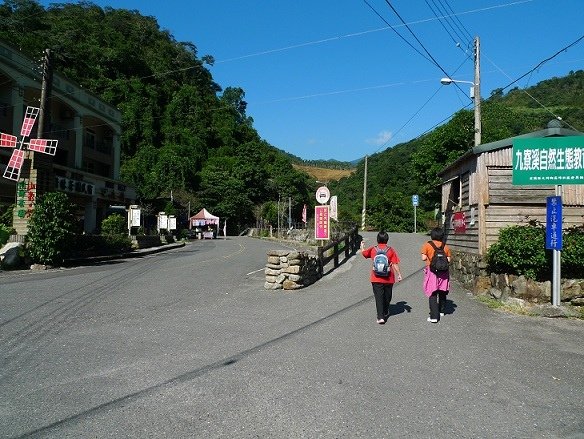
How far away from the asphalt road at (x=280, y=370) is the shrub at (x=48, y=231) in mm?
7889

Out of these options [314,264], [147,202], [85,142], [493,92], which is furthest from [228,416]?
[147,202]

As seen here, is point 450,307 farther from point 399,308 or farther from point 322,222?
point 322,222

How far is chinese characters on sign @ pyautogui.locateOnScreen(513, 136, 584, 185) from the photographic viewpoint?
31.0 feet

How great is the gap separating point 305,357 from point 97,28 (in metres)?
76.4

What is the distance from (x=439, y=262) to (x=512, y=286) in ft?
7.76

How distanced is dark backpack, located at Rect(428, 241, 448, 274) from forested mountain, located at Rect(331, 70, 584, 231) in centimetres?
632

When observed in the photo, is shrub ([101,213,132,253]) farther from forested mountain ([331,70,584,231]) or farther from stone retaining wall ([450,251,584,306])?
stone retaining wall ([450,251,584,306])

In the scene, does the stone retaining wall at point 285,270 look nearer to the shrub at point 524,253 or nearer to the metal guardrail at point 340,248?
the metal guardrail at point 340,248


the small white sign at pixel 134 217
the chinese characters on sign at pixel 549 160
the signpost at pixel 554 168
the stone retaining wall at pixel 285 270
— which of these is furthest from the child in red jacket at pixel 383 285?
the small white sign at pixel 134 217

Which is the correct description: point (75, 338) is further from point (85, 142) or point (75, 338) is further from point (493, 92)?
point (85, 142)

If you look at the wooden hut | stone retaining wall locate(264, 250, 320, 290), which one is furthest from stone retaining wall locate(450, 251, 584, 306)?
stone retaining wall locate(264, 250, 320, 290)

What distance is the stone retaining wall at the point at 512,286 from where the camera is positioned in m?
9.26

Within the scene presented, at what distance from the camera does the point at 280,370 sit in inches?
223

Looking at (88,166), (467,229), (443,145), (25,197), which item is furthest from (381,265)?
(88,166)
